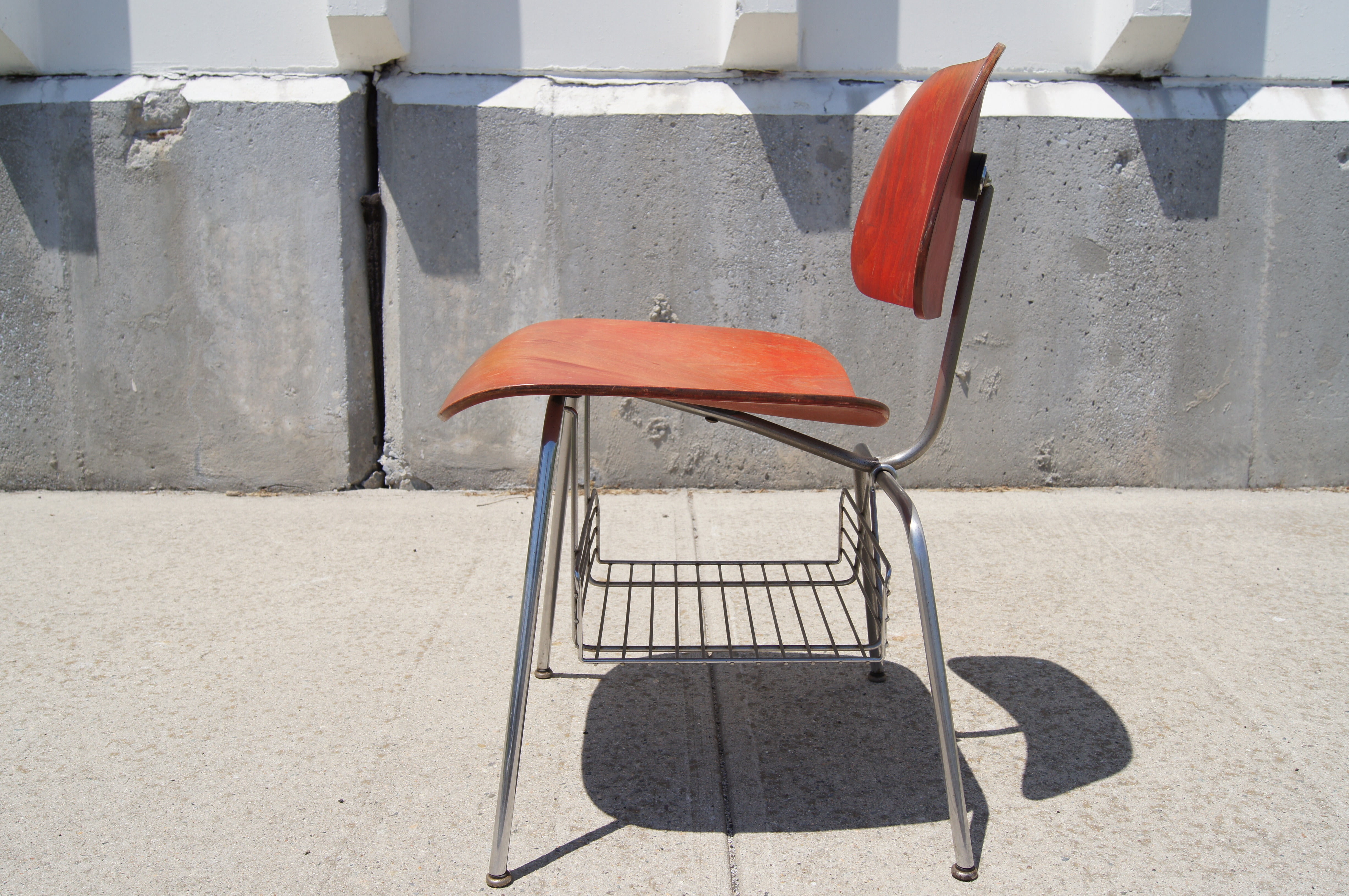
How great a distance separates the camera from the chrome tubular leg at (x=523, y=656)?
134 cm

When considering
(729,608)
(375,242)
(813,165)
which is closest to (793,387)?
(729,608)

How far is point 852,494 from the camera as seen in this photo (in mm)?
3271

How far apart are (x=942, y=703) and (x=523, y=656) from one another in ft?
2.01

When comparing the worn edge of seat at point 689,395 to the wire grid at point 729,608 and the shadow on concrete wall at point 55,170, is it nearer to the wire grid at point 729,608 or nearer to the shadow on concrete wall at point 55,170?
the wire grid at point 729,608

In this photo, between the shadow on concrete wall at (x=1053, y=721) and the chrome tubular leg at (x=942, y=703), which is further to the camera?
the shadow on concrete wall at (x=1053, y=721)

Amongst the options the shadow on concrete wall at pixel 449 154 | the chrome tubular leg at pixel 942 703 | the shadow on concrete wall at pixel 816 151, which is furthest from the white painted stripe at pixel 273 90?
the chrome tubular leg at pixel 942 703

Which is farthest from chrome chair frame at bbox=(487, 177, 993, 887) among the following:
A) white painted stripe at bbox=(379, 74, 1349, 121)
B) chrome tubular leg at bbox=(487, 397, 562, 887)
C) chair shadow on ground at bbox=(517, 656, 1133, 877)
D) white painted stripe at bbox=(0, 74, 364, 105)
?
white painted stripe at bbox=(0, 74, 364, 105)

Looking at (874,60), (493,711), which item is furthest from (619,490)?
(874,60)

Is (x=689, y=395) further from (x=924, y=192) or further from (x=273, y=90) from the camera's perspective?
(x=273, y=90)

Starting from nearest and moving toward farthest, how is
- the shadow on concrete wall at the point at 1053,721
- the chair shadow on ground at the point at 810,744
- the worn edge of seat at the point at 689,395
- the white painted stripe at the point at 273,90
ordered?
the worn edge of seat at the point at 689,395 < the chair shadow on ground at the point at 810,744 < the shadow on concrete wall at the point at 1053,721 < the white painted stripe at the point at 273,90

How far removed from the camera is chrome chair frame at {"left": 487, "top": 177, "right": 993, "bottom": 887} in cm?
136

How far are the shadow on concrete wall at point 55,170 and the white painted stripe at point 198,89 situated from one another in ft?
0.12

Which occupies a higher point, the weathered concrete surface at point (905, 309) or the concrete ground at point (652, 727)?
the weathered concrete surface at point (905, 309)

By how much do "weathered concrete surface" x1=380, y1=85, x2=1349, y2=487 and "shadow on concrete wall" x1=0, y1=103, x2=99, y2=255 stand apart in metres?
0.97
